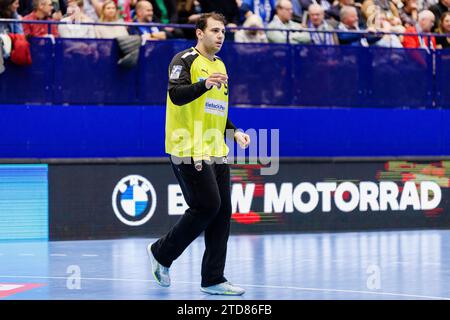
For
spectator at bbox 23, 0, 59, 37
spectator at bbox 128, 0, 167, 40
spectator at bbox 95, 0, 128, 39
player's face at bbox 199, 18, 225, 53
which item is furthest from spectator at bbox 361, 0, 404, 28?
player's face at bbox 199, 18, 225, 53

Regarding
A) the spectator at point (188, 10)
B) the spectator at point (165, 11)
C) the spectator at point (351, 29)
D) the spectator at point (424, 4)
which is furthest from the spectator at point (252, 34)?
the spectator at point (424, 4)

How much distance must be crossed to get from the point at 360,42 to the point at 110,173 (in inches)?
189

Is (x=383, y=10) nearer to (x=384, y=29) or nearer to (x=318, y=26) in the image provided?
(x=384, y=29)

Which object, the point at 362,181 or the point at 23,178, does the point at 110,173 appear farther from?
the point at 362,181

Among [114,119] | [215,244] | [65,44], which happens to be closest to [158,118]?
[114,119]

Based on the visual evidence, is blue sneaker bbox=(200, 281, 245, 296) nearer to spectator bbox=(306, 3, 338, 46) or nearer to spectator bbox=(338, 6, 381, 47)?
spectator bbox=(306, 3, 338, 46)

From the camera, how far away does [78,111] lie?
15648 mm

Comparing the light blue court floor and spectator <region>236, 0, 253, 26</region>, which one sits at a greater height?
spectator <region>236, 0, 253, 26</region>

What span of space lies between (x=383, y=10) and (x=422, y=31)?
88 centimetres

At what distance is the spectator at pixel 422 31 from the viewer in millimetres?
18078

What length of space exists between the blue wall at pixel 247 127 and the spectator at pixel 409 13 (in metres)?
2.29

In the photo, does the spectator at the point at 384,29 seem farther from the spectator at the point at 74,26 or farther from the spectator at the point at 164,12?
the spectator at the point at 74,26

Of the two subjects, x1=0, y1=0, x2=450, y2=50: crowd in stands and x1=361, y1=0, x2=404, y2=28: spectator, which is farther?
x1=361, y1=0, x2=404, y2=28: spectator

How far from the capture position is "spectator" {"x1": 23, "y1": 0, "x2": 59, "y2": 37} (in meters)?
15.4
